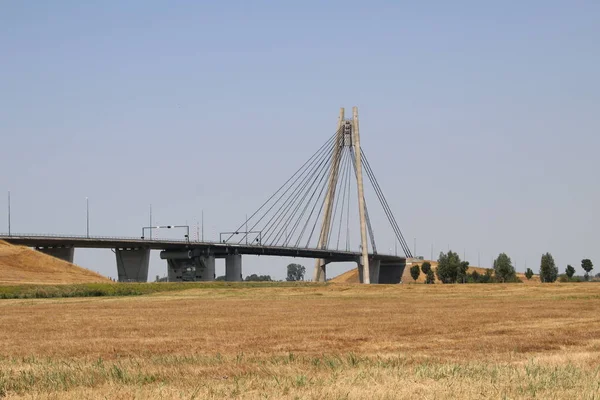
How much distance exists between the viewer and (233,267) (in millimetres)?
160000

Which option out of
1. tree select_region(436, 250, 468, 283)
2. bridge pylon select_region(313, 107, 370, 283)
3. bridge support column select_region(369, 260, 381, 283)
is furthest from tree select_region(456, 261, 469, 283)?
bridge pylon select_region(313, 107, 370, 283)

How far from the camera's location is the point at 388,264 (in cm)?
18425

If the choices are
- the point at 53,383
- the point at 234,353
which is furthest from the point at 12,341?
the point at 53,383

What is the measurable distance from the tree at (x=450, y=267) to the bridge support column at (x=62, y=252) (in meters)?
76.8

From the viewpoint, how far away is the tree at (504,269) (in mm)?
173750

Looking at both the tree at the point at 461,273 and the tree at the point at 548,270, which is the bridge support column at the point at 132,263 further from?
the tree at the point at 548,270

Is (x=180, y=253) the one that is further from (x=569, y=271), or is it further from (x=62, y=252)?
(x=569, y=271)

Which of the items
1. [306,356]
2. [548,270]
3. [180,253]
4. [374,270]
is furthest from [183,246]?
[306,356]

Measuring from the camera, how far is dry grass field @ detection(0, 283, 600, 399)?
1428 centimetres

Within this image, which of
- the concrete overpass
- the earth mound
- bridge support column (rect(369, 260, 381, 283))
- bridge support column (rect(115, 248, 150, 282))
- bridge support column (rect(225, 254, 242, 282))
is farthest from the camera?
bridge support column (rect(369, 260, 381, 283))

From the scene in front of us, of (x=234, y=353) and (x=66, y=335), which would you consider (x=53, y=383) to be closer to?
(x=234, y=353)

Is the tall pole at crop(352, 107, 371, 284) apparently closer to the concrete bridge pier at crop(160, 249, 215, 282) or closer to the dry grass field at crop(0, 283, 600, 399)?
the concrete bridge pier at crop(160, 249, 215, 282)

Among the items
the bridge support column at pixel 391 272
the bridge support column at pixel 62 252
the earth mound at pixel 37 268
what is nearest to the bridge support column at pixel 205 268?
the bridge support column at pixel 62 252

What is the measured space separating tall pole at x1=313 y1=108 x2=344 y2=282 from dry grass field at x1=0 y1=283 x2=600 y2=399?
91.6 m
